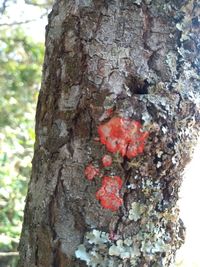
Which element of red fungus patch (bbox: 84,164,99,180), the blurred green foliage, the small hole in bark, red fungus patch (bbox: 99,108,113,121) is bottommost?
red fungus patch (bbox: 84,164,99,180)

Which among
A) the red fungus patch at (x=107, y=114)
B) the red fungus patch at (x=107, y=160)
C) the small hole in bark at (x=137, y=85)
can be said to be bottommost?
the red fungus patch at (x=107, y=160)

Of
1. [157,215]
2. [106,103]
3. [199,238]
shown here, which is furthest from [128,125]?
[199,238]

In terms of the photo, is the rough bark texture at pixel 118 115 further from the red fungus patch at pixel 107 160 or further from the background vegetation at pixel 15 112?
the background vegetation at pixel 15 112

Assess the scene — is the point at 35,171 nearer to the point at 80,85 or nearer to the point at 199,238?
the point at 80,85

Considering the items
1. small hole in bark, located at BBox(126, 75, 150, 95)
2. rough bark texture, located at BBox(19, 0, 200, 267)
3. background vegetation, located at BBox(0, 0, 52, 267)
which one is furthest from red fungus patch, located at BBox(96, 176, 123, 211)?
background vegetation, located at BBox(0, 0, 52, 267)

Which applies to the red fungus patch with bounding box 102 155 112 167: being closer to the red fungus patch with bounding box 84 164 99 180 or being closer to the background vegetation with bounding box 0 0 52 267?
the red fungus patch with bounding box 84 164 99 180

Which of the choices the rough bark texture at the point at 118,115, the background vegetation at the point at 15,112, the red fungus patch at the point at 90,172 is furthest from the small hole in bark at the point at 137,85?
the background vegetation at the point at 15,112
